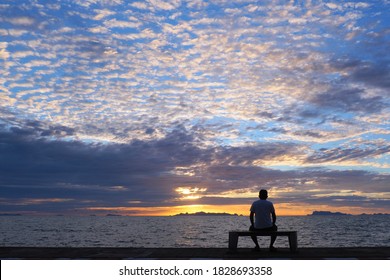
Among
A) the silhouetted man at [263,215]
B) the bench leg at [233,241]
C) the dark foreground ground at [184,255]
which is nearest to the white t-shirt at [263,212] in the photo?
the silhouetted man at [263,215]

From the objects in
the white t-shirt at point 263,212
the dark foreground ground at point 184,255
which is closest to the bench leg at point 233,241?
the dark foreground ground at point 184,255

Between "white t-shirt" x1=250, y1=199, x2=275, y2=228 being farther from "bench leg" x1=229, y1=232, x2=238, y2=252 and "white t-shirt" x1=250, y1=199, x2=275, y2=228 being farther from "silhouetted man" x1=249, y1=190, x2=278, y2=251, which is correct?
"bench leg" x1=229, y1=232, x2=238, y2=252

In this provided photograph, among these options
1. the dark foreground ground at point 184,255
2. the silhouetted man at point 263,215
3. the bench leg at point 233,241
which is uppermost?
the silhouetted man at point 263,215

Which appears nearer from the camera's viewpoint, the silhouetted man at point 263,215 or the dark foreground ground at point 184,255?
the dark foreground ground at point 184,255

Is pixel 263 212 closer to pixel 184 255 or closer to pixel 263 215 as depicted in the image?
pixel 263 215

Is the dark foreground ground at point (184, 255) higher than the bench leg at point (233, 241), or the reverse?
the bench leg at point (233, 241)

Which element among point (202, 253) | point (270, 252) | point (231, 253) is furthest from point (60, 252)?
point (270, 252)

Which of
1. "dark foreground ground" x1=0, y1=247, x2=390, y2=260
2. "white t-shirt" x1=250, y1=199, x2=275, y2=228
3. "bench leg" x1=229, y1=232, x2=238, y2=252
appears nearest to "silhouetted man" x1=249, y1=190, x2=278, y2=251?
"white t-shirt" x1=250, y1=199, x2=275, y2=228

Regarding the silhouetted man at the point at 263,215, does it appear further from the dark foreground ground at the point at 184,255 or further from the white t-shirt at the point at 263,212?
the dark foreground ground at the point at 184,255

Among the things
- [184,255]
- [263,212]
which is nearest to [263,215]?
[263,212]

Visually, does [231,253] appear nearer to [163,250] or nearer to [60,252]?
[163,250]

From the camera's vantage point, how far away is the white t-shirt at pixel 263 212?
11688 millimetres

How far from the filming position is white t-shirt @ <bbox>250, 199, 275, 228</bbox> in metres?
11.7
